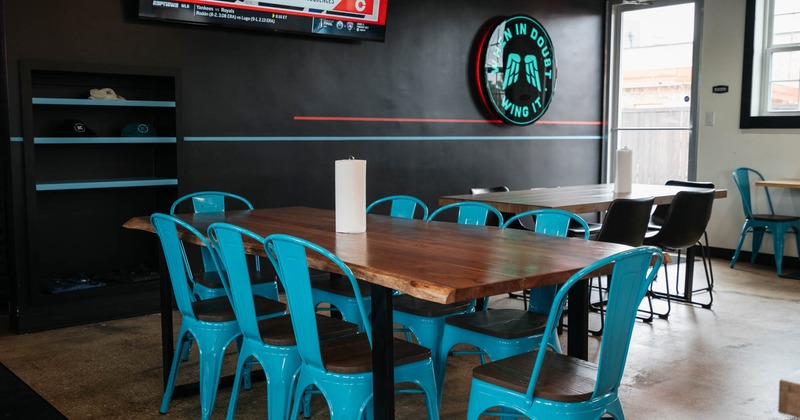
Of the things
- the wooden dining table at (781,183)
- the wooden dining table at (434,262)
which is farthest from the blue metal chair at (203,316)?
the wooden dining table at (781,183)

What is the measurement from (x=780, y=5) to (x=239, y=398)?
19.6 ft

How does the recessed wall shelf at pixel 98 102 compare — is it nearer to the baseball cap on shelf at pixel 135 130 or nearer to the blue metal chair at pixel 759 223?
the baseball cap on shelf at pixel 135 130

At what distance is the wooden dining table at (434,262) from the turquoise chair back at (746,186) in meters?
4.29

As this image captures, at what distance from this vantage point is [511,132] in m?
7.39

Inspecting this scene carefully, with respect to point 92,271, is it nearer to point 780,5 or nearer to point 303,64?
point 303,64

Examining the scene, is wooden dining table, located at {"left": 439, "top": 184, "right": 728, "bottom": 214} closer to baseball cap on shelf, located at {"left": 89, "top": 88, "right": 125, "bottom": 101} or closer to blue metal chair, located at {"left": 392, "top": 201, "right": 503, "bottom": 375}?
blue metal chair, located at {"left": 392, "top": 201, "right": 503, "bottom": 375}

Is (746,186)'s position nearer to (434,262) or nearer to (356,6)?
(356,6)

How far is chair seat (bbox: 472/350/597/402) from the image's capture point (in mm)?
2135

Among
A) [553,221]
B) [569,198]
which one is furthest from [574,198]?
[553,221]

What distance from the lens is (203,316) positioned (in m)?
3.10

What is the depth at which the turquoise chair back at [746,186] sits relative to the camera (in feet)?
22.0

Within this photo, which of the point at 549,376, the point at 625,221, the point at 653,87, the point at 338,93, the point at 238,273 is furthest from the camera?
the point at 653,87

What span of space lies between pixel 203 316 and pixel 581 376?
157 cm

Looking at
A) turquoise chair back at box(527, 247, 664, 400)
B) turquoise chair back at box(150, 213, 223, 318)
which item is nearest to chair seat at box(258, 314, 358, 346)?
turquoise chair back at box(150, 213, 223, 318)
